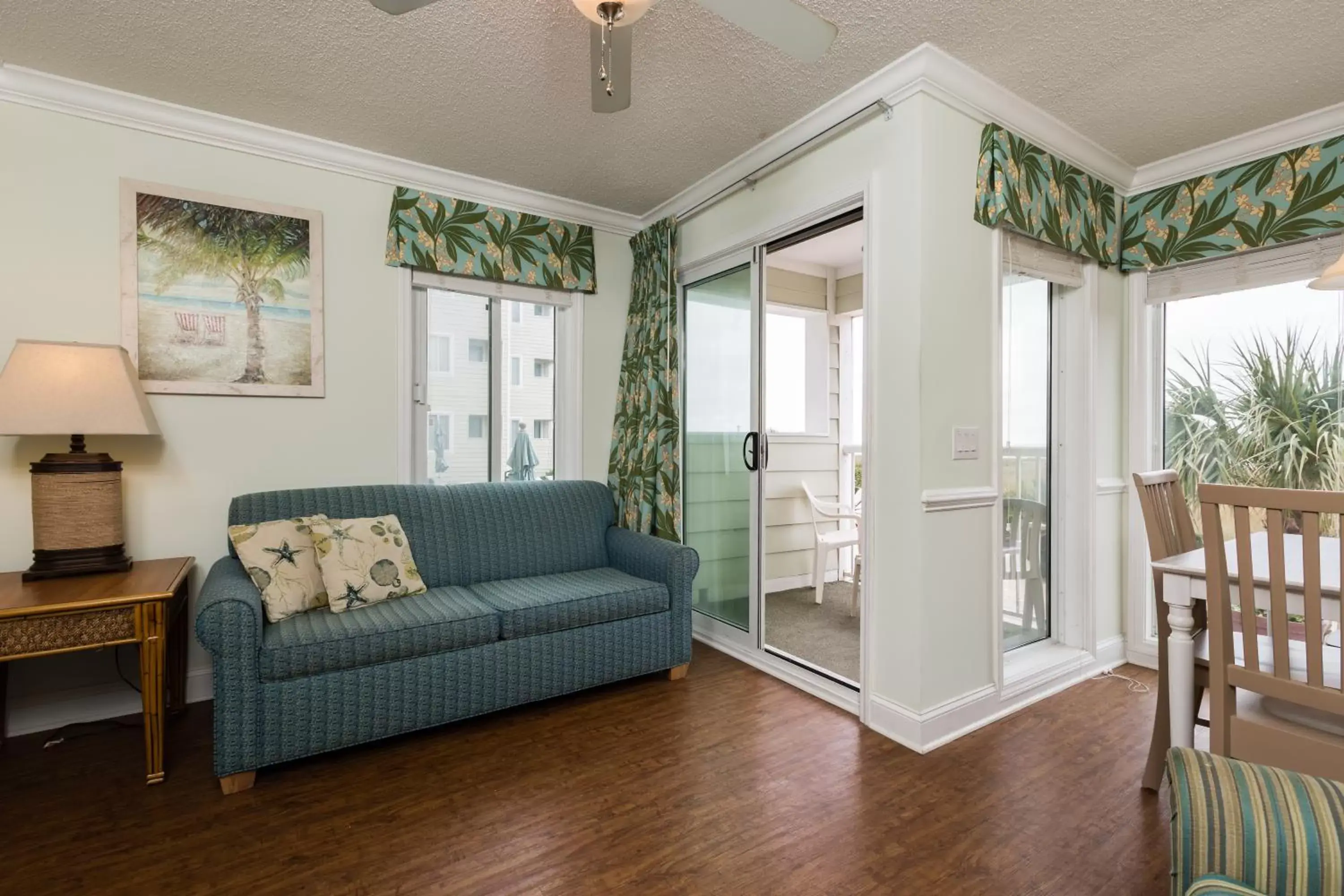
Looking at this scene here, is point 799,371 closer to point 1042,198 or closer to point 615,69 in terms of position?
point 1042,198

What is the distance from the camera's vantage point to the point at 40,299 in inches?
98.2

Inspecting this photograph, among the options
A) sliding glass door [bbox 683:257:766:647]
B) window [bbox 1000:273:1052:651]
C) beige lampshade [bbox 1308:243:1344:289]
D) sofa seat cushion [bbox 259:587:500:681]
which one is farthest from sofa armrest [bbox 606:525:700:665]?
beige lampshade [bbox 1308:243:1344:289]

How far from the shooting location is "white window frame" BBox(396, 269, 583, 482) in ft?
10.5

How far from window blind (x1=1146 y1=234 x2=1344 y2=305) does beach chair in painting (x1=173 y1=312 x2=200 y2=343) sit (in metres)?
4.50

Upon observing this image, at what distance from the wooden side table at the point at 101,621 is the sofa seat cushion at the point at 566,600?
109 cm

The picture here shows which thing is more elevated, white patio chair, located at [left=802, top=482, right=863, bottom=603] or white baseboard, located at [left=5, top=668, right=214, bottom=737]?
white patio chair, located at [left=802, top=482, right=863, bottom=603]

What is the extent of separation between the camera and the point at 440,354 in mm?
3414

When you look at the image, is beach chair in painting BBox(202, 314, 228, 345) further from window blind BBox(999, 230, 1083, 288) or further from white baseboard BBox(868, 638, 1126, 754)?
window blind BBox(999, 230, 1083, 288)

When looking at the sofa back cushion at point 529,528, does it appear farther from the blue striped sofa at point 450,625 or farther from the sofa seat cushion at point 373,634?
the sofa seat cushion at point 373,634

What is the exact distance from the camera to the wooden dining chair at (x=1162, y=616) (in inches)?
77.9

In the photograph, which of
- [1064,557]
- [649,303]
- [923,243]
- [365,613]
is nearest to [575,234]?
[649,303]

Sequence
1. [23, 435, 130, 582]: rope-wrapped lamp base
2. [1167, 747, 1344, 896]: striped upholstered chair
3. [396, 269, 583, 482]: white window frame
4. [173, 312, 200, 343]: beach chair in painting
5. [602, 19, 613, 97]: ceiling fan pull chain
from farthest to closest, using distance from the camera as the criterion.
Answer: [396, 269, 583, 482]: white window frame, [173, 312, 200, 343]: beach chair in painting, [23, 435, 130, 582]: rope-wrapped lamp base, [602, 19, 613, 97]: ceiling fan pull chain, [1167, 747, 1344, 896]: striped upholstered chair

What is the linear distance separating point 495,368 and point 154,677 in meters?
2.03

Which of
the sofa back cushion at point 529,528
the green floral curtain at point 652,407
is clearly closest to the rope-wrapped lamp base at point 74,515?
the sofa back cushion at point 529,528
